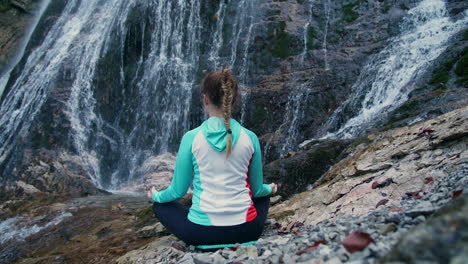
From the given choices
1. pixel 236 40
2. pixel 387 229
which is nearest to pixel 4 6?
pixel 236 40

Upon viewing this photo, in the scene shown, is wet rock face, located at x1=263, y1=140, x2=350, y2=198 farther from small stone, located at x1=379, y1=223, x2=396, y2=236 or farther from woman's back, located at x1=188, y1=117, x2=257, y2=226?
small stone, located at x1=379, y1=223, x2=396, y2=236

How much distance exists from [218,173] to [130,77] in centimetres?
1568

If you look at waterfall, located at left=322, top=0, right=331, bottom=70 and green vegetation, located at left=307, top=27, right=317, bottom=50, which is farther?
green vegetation, located at left=307, top=27, right=317, bottom=50

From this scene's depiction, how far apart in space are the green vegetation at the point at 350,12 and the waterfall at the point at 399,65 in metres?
2.04

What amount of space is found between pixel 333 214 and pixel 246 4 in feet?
50.5

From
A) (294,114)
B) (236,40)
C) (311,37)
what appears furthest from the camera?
(236,40)

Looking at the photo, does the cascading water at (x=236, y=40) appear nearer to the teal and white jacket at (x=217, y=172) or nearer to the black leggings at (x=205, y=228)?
the black leggings at (x=205, y=228)

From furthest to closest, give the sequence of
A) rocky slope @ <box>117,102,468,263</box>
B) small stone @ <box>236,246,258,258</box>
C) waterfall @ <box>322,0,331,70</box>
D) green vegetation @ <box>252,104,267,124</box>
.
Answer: waterfall @ <box>322,0,331,70</box> → green vegetation @ <box>252,104,267,124</box> → small stone @ <box>236,246,258,258</box> → rocky slope @ <box>117,102,468,263</box>

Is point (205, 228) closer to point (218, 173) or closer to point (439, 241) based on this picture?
point (218, 173)

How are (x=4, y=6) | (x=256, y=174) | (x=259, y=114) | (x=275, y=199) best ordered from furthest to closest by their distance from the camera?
(x=4, y=6) < (x=259, y=114) < (x=275, y=199) < (x=256, y=174)

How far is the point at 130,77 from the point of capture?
18047mm

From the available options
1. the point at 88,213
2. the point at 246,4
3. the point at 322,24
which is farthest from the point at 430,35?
the point at 88,213

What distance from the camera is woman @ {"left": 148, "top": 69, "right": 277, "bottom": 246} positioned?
126 inches

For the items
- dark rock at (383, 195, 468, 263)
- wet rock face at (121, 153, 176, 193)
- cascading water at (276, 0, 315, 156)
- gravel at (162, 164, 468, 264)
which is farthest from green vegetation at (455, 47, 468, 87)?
dark rock at (383, 195, 468, 263)
